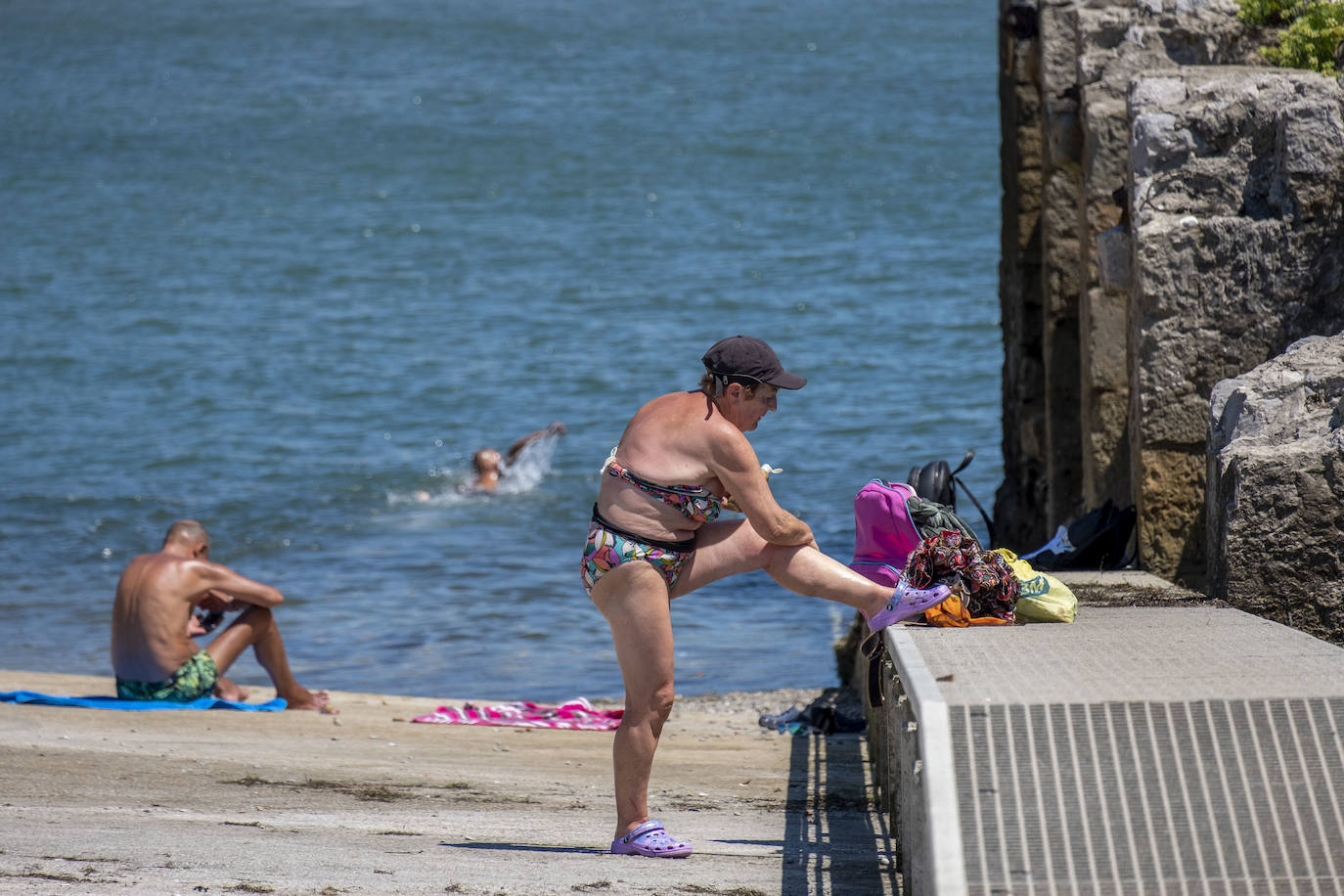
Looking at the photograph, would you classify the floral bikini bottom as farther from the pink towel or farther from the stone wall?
the pink towel

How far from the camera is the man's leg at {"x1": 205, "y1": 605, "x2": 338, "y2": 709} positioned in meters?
7.79

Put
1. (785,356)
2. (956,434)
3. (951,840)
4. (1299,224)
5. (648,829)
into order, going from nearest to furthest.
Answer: (951,840) → (648,829) → (1299,224) → (956,434) → (785,356)

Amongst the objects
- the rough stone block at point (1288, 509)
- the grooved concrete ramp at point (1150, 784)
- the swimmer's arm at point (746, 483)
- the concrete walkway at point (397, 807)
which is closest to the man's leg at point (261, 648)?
the concrete walkway at point (397, 807)

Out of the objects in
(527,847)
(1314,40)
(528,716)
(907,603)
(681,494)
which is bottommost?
(528,716)

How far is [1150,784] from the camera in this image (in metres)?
3.08

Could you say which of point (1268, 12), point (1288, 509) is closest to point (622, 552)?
point (1288, 509)

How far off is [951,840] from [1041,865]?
18cm

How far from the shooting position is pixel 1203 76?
573 centimetres

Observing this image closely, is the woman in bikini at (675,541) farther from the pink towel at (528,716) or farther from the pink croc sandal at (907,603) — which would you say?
the pink towel at (528,716)

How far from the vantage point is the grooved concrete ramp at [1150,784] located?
117 inches

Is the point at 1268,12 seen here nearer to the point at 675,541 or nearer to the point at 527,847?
the point at 675,541

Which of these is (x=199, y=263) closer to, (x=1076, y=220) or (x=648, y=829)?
(x=1076, y=220)

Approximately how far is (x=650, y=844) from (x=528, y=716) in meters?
3.20

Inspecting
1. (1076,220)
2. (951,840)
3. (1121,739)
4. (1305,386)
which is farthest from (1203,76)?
(951,840)
